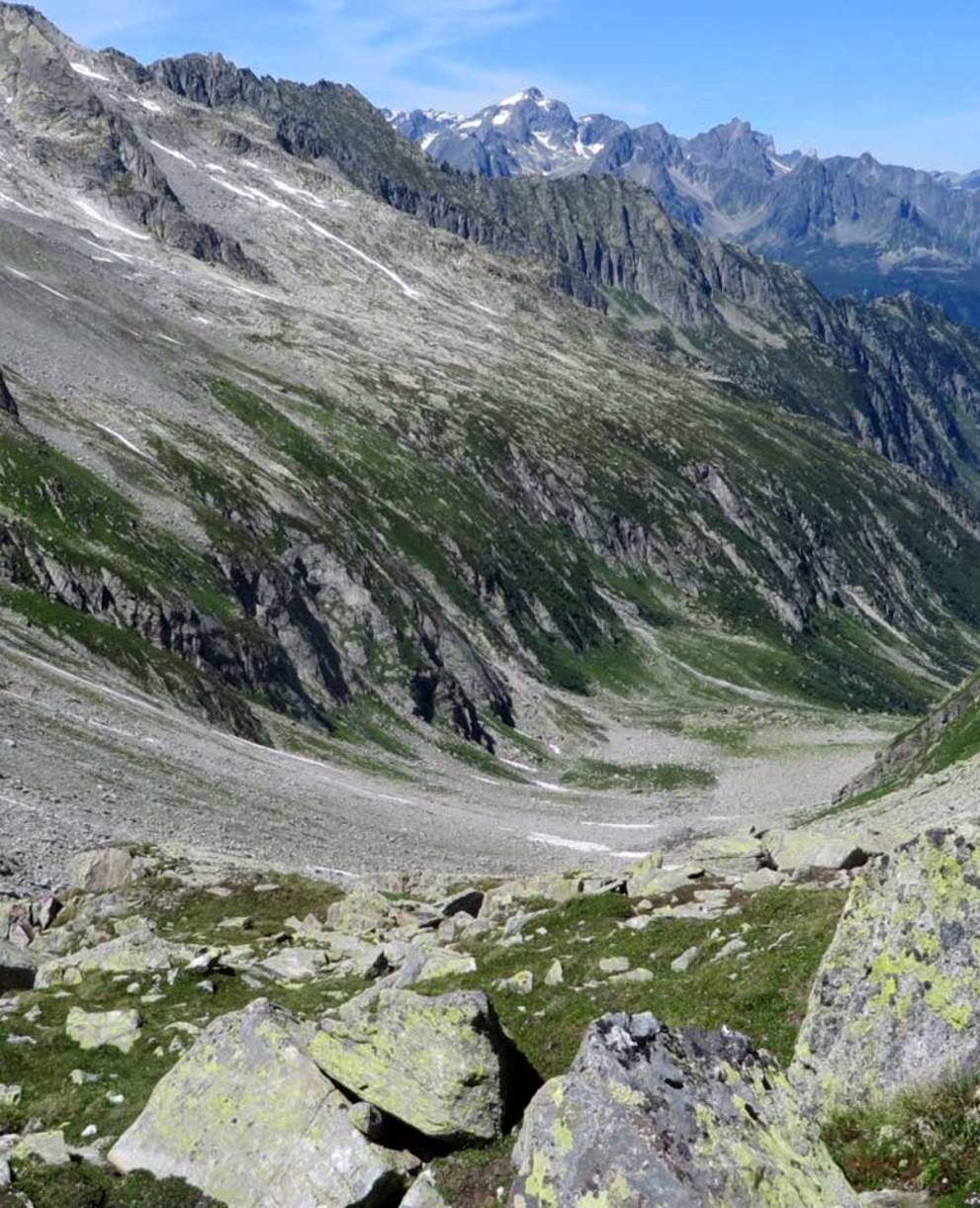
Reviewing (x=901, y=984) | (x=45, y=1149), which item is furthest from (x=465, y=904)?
(x=901, y=984)

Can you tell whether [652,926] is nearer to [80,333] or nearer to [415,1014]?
[415,1014]

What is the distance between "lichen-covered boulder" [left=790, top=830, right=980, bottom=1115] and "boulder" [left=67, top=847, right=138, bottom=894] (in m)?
33.6

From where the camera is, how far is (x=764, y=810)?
387 feet

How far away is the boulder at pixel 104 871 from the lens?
149 ft

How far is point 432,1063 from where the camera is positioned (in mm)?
18297

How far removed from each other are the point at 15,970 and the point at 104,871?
14.1m

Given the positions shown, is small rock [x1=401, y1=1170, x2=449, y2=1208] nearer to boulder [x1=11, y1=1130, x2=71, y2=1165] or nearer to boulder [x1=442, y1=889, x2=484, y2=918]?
boulder [x1=11, y1=1130, x2=71, y2=1165]

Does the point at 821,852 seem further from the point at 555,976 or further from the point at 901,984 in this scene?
the point at 901,984

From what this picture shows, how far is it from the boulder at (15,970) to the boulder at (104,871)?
1113 centimetres

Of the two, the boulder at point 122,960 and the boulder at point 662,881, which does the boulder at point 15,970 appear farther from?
the boulder at point 662,881

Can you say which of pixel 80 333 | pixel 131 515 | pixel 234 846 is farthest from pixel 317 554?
pixel 234 846

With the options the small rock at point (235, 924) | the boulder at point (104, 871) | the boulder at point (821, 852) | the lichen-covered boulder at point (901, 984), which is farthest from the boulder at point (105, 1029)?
the boulder at point (104, 871)

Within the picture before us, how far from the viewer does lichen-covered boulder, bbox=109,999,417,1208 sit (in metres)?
16.4

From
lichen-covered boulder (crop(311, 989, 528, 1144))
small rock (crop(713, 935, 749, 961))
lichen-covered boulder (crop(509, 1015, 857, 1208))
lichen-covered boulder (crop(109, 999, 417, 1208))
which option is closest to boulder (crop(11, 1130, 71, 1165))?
lichen-covered boulder (crop(109, 999, 417, 1208))
